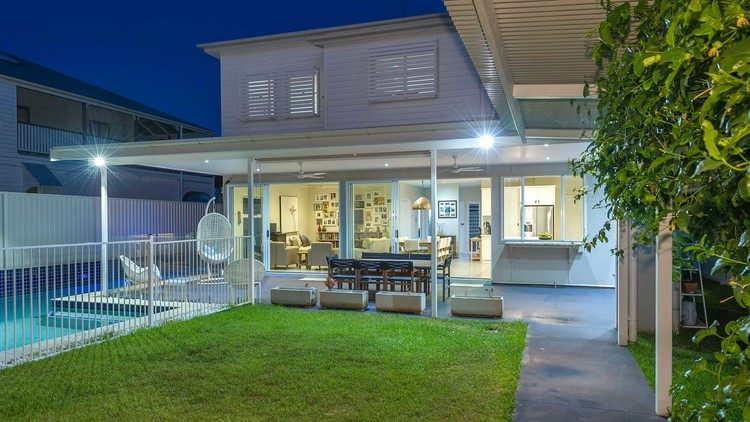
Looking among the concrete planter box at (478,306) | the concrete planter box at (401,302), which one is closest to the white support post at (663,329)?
the concrete planter box at (478,306)

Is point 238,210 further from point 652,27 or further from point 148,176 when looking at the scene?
point 652,27

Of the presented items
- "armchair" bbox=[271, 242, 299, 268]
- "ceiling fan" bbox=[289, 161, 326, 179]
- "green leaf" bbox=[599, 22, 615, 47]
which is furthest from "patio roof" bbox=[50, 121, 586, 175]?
"green leaf" bbox=[599, 22, 615, 47]

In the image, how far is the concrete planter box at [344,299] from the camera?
8477 mm

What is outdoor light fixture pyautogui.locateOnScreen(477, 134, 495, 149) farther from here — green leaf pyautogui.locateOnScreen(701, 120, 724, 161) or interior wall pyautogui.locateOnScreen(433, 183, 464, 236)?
interior wall pyautogui.locateOnScreen(433, 183, 464, 236)

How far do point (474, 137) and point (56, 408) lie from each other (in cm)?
581

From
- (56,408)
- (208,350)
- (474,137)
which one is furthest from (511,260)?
(56,408)

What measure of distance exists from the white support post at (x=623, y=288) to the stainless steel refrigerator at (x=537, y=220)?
16.5 ft

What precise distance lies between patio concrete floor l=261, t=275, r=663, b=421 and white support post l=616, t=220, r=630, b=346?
19cm

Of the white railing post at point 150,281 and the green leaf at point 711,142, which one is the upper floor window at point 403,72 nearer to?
the white railing post at point 150,281

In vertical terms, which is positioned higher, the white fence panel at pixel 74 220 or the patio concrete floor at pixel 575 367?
the white fence panel at pixel 74 220

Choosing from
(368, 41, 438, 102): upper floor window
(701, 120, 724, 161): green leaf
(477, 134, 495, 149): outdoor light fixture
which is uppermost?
(368, 41, 438, 102): upper floor window

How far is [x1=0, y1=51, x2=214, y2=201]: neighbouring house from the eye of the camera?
50.5 ft

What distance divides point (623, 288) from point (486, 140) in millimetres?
2724

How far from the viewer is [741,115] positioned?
0.93 meters
